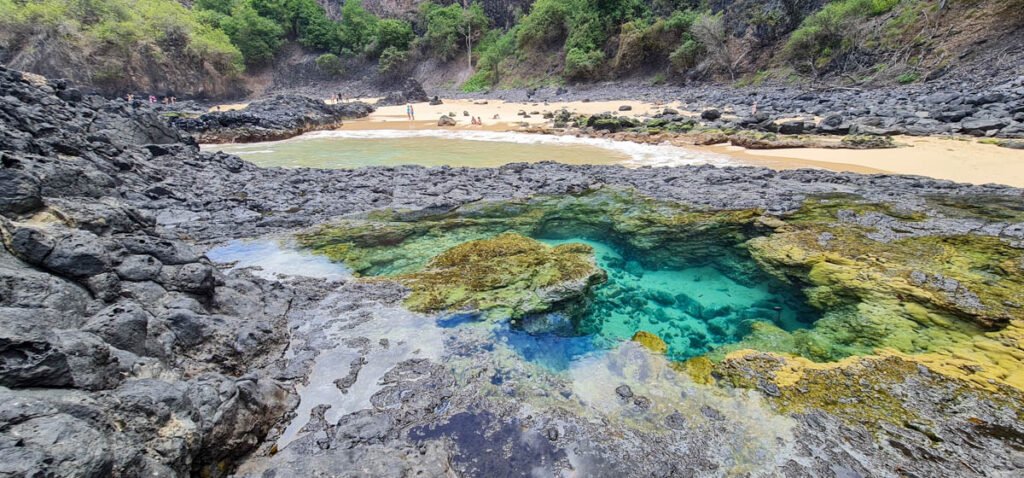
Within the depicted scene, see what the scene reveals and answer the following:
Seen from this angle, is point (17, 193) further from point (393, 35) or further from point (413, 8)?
point (413, 8)

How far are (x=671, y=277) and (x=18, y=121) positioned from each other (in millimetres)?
12442

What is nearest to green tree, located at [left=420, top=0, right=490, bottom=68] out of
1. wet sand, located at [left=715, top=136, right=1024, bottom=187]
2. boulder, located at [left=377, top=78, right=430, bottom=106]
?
boulder, located at [left=377, top=78, right=430, bottom=106]

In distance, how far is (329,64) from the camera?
55.7 metres

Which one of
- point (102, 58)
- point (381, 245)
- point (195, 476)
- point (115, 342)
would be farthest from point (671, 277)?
point (102, 58)

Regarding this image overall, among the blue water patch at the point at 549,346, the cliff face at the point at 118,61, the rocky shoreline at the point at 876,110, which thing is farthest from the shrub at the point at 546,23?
the blue water patch at the point at 549,346

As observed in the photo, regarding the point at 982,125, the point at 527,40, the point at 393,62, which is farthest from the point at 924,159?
the point at 393,62

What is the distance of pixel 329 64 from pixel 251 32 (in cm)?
924

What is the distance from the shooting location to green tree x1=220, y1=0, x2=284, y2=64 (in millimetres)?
52000

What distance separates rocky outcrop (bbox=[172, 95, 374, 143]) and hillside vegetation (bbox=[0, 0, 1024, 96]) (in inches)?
842

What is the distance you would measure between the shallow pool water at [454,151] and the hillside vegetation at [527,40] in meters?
14.9

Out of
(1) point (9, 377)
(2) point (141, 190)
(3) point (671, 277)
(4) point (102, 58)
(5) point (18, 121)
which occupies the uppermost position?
(4) point (102, 58)

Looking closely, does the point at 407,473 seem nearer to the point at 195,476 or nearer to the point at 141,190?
the point at 195,476

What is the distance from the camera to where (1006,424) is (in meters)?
3.25

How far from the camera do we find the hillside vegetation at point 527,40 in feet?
69.3
